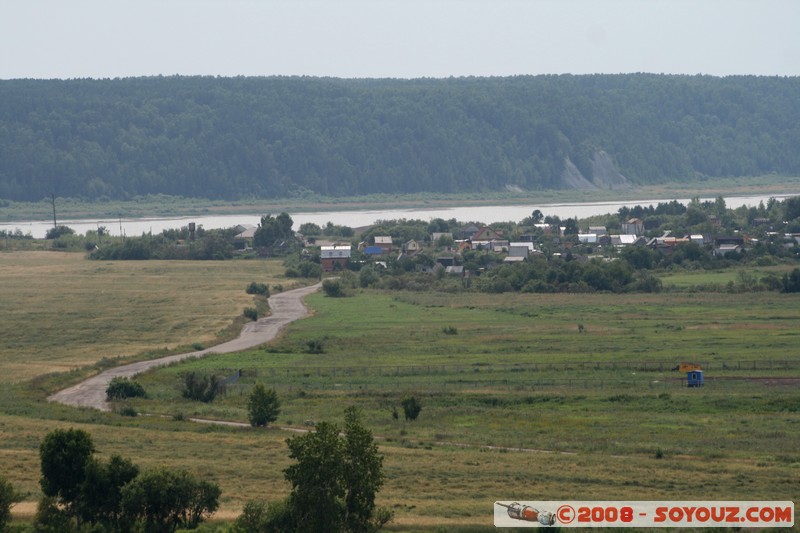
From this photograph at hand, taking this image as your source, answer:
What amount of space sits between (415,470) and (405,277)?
50872 millimetres

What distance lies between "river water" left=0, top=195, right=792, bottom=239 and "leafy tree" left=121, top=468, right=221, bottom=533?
108m

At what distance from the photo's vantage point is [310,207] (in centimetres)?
17888

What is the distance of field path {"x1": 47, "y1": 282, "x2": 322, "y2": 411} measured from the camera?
131 ft

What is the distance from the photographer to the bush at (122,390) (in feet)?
130

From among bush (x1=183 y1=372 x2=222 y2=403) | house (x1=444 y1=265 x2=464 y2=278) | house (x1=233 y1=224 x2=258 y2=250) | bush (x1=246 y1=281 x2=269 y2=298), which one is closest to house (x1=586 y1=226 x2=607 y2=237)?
house (x1=444 y1=265 x2=464 y2=278)

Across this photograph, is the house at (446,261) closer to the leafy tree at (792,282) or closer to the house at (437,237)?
the house at (437,237)

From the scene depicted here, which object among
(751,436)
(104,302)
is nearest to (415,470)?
(751,436)

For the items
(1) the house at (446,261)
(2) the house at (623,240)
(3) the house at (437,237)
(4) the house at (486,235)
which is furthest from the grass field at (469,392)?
(2) the house at (623,240)

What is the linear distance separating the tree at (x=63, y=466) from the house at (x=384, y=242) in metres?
71.2

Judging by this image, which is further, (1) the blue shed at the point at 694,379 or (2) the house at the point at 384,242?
(2) the house at the point at 384,242

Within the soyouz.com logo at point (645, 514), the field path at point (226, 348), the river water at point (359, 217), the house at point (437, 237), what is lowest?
the field path at point (226, 348)

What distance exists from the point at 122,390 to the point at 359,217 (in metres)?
112

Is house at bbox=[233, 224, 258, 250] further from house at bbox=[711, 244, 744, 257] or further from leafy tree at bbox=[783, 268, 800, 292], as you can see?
leafy tree at bbox=[783, 268, 800, 292]

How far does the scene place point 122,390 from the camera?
130 ft
